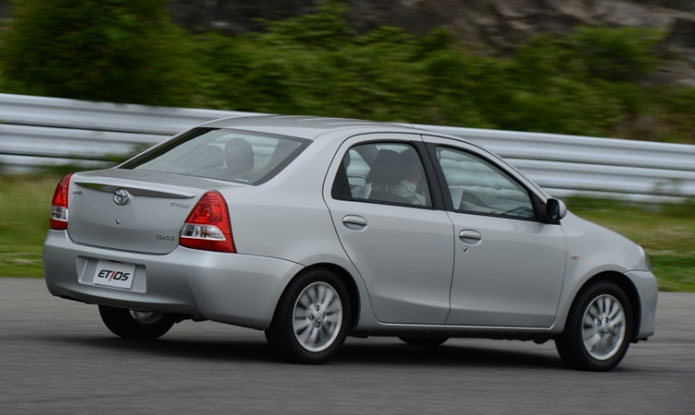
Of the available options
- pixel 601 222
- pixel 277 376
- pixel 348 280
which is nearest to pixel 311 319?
pixel 348 280

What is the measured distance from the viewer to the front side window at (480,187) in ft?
28.0

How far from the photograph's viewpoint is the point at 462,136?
1691cm

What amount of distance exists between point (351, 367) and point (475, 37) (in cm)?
1511

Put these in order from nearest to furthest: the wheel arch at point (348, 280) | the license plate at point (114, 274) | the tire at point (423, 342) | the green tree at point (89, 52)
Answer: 1. the license plate at point (114, 274)
2. the wheel arch at point (348, 280)
3. the tire at point (423, 342)
4. the green tree at point (89, 52)

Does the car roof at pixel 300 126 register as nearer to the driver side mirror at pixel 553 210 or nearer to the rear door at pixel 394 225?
the rear door at pixel 394 225

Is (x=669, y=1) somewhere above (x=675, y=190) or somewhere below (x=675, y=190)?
above

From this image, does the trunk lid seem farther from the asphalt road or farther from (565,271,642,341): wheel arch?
(565,271,642,341): wheel arch

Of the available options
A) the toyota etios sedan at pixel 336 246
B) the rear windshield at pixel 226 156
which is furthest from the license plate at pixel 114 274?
the rear windshield at pixel 226 156

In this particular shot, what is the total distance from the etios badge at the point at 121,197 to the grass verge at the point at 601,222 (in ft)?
14.2

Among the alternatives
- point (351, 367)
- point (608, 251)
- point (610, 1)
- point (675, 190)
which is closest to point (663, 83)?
point (610, 1)

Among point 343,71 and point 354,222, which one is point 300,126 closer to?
point 354,222

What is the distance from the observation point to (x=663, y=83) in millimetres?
22219

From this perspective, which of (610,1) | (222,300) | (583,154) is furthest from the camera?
(610,1)

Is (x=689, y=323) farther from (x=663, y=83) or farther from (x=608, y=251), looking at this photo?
(x=663, y=83)
